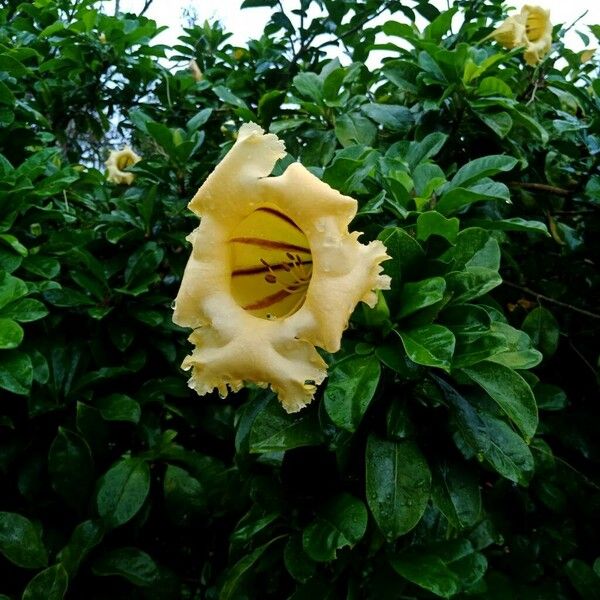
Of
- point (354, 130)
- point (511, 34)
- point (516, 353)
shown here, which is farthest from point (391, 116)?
point (516, 353)

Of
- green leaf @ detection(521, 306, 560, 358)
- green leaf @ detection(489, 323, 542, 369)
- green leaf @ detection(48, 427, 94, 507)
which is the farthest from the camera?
green leaf @ detection(521, 306, 560, 358)

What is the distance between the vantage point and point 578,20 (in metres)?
2.43

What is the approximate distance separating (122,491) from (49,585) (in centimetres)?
27

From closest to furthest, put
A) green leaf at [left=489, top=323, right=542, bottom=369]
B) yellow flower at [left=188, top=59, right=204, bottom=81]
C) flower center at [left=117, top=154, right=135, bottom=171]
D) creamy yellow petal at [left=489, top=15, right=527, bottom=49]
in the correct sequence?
green leaf at [left=489, top=323, right=542, bottom=369]
creamy yellow petal at [left=489, top=15, right=527, bottom=49]
yellow flower at [left=188, top=59, right=204, bottom=81]
flower center at [left=117, top=154, right=135, bottom=171]

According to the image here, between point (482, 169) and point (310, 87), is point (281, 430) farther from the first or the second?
point (310, 87)

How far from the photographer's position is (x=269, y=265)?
1.22 m

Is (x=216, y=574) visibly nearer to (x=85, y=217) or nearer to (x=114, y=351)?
(x=114, y=351)

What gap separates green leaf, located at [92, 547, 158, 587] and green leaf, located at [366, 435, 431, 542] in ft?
2.54

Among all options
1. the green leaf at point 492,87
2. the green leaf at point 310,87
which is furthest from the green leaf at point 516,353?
the green leaf at point 310,87

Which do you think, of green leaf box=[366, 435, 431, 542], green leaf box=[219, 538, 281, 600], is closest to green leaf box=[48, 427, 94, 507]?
green leaf box=[219, 538, 281, 600]

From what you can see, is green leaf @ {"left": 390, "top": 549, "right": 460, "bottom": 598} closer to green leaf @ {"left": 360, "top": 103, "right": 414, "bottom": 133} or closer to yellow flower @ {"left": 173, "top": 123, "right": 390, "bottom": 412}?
yellow flower @ {"left": 173, "top": 123, "right": 390, "bottom": 412}

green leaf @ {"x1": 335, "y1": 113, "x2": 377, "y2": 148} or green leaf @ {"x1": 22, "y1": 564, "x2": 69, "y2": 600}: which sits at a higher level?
green leaf @ {"x1": 335, "y1": 113, "x2": 377, "y2": 148}

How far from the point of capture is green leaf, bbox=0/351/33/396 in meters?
1.55

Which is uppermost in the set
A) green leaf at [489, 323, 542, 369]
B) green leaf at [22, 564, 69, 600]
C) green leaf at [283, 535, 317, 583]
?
green leaf at [489, 323, 542, 369]
